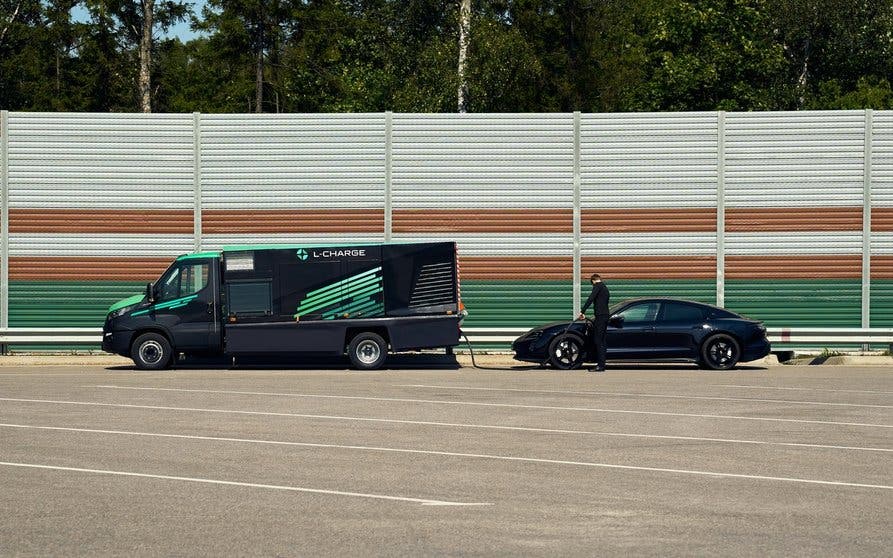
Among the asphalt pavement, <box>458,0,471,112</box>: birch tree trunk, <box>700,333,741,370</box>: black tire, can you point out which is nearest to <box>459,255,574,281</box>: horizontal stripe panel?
<box>700,333,741,370</box>: black tire

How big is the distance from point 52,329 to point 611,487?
2059 cm

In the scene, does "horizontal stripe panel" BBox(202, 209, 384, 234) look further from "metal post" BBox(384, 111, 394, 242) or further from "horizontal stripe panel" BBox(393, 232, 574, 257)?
"horizontal stripe panel" BBox(393, 232, 574, 257)

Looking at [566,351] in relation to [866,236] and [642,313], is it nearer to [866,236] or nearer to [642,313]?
[642,313]

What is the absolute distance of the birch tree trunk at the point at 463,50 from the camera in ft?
135

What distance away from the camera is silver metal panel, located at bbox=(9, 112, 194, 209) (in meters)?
29.8

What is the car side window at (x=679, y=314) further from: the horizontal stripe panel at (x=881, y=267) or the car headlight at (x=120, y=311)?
the car headlight at (x=120, y=311)

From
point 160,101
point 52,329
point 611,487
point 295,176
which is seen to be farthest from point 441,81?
point 611,487

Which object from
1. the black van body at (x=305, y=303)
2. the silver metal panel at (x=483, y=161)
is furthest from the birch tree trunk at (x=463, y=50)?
the black van body at (x=305, y=303)

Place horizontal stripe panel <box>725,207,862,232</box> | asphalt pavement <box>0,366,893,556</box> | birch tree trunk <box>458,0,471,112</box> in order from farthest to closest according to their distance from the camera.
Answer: birch tree trunk <box>458,0,471,112</box>, horizontal stripe panel <box>725,207,862,232</box>, asphalt pavement <box>0,366,893,556</box>

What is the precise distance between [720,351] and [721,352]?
0.03 m

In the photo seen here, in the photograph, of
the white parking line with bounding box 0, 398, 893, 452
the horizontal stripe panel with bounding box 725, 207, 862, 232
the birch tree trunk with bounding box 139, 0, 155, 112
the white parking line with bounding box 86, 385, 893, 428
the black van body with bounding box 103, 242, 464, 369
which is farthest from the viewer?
the birch tree trunk with bounding box 139, 0, 155, 112

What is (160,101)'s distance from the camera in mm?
59469

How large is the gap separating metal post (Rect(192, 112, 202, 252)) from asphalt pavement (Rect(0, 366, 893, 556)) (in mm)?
9118

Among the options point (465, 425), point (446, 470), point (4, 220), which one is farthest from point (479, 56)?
point (446, 470)
